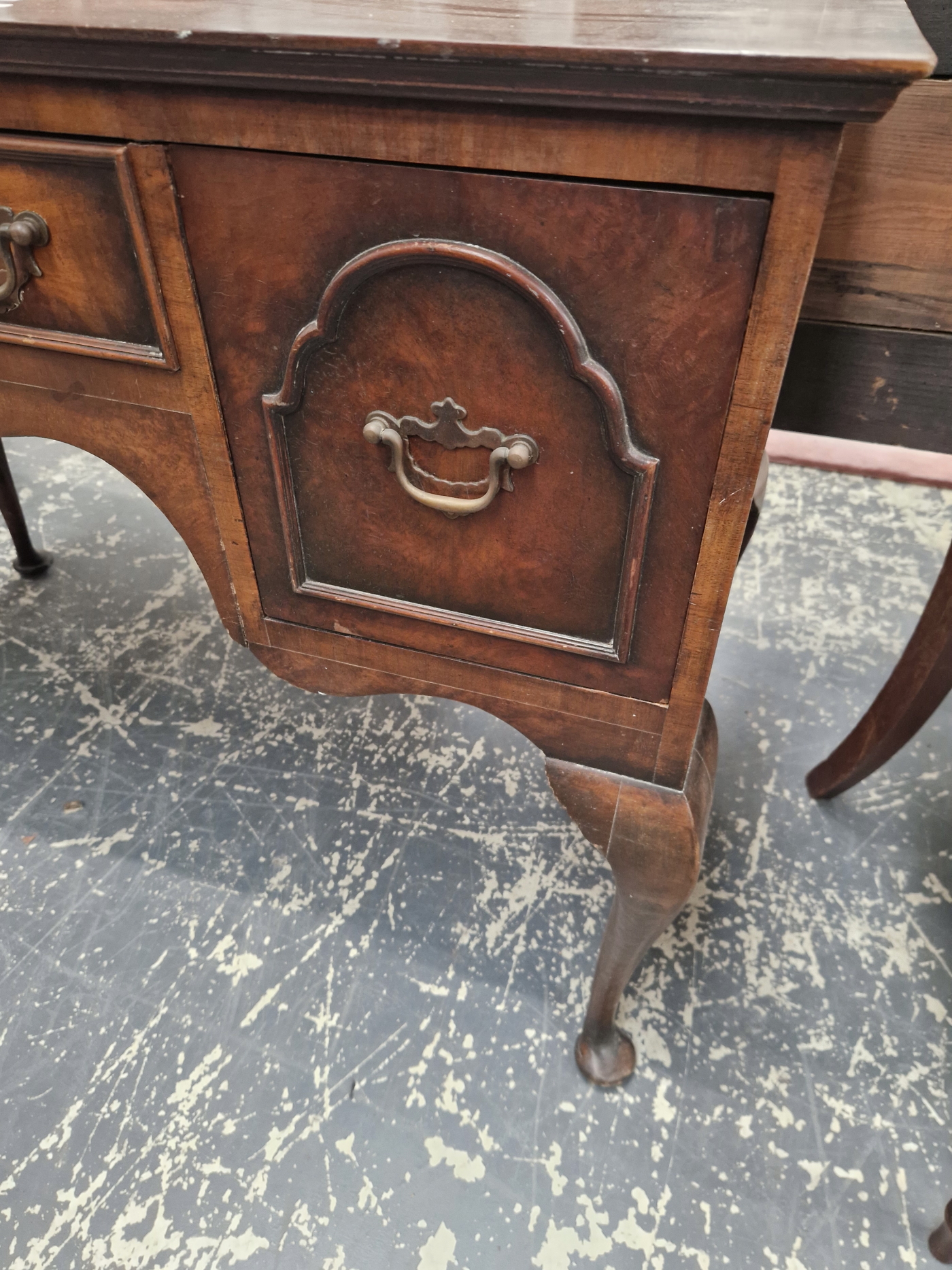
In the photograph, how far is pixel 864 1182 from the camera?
0.85m

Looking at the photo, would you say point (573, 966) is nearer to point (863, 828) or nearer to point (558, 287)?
point (863, 828)

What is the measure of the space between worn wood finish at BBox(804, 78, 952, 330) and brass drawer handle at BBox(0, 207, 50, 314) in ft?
1.88

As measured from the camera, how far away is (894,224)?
0.60 m

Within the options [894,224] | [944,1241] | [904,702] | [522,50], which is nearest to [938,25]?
[894,224]

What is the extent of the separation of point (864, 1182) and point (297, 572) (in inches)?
32.9

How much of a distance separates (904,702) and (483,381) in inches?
31.3

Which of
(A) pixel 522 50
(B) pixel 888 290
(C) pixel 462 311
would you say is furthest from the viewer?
(B) pixel 888 290

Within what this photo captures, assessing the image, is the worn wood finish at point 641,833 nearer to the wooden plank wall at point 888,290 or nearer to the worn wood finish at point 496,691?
the worn wood finish at point 496,691

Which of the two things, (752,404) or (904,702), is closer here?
(752,404)

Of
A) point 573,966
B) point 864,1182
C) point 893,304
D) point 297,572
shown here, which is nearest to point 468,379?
point 297,572

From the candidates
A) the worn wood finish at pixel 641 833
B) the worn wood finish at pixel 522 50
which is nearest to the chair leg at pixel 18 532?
the worn wood finish at pixel 522 50

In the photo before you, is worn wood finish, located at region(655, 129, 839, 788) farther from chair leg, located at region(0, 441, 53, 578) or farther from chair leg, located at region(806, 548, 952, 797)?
chair leg, located at region(0, 441, 53, 578)

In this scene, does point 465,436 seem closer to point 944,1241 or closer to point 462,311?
point 462,311

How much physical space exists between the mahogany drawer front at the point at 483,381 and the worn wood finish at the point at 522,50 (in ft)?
0.15
